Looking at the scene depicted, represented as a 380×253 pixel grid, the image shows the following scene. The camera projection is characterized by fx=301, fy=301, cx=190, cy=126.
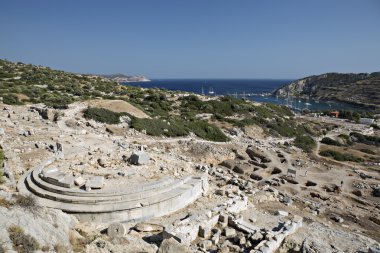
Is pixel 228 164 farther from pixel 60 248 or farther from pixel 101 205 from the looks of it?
pixel 60 248

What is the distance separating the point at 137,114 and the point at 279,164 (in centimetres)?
1501

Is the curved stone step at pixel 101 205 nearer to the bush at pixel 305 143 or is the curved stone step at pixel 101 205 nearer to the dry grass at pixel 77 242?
the dry grass at pixel 77 242

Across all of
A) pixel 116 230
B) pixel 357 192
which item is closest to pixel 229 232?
pixel 116 230

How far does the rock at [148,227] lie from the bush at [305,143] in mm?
28471

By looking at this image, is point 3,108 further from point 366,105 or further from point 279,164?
point 366,105

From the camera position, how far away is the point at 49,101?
3294 centimetres

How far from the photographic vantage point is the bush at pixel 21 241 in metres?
7.38

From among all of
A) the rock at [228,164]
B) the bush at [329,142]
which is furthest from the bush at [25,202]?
the bush at [329,142]

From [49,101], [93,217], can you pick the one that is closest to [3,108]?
[49,101]

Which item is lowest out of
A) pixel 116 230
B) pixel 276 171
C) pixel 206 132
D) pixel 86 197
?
pixel 276 171

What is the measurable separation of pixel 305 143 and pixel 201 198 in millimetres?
28600

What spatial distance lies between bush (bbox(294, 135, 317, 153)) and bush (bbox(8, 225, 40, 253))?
32981 millimetres

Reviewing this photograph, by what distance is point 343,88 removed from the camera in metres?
128

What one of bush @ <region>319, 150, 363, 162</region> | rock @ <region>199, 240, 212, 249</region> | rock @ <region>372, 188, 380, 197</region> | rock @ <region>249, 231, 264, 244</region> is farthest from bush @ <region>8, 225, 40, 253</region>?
bush @ <region>319, 150, 363, 162</region>
